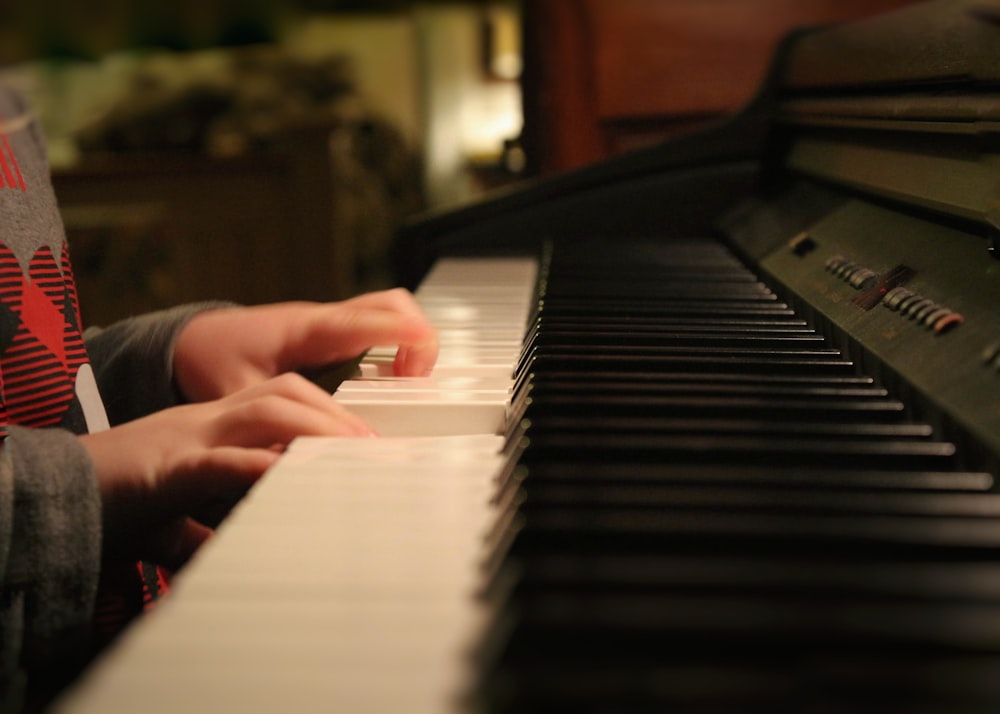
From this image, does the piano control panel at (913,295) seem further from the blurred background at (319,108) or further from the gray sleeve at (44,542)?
the blurred background at (319,108)

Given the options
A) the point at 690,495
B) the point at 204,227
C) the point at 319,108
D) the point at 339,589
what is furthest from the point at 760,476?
the point at 319,108

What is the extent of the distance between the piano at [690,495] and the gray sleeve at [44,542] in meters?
0.15

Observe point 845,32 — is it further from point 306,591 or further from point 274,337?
point 306,591

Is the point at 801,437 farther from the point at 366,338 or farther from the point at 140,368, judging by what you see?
the point at 140,368

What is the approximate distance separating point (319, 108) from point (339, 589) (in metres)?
7.71

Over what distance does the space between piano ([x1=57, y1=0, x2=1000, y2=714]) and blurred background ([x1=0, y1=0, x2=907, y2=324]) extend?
40.5 inches

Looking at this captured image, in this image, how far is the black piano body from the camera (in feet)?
1.23

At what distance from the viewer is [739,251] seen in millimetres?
1285

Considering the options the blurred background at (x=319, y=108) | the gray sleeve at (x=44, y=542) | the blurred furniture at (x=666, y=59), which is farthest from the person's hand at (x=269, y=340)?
the blurred furniture at (x=666, y=59)

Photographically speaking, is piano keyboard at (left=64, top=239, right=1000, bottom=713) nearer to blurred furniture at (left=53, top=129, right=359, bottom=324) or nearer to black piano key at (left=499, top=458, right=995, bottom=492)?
black piano key at (left=499, top=458, right=995, bottom=492)

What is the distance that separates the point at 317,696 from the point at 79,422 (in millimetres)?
639

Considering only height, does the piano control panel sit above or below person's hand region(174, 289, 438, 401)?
above

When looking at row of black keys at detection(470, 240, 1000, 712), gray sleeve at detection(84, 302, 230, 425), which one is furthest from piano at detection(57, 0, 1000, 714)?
gray sleeve at detection(84, 302, 230, 425)

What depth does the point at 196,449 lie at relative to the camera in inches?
25.2
